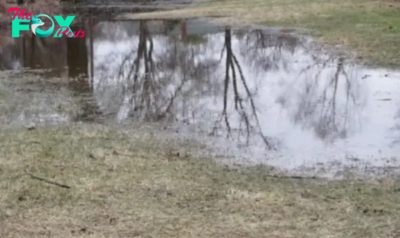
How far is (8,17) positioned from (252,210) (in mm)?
13280

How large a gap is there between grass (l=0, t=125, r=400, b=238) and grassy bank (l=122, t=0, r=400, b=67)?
4870 millimetres

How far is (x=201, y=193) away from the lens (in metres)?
4.25

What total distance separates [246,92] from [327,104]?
1140mm

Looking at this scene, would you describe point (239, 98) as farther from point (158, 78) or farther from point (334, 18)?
point (334, 18)

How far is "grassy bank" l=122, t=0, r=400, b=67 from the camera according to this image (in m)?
9.81

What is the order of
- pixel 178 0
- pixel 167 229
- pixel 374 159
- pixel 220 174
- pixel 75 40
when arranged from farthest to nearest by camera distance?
pixel 178 0
pixel 75 40
pixel 374 159
pixel 220 174
pixel 167 229

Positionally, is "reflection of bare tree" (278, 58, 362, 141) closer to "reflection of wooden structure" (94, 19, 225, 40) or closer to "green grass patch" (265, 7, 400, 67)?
"green grass patch" (265, 7, 400, 67)

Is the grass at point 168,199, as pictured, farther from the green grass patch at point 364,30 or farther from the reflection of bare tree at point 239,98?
the green grass patch at point 364,30

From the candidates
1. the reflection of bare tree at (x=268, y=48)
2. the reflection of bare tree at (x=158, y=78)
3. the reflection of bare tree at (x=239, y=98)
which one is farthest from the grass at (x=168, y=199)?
the reflection of bare tree at (x=268, y=48)

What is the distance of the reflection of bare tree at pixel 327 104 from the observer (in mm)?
6094

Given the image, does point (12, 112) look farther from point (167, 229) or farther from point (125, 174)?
point (167, 229)

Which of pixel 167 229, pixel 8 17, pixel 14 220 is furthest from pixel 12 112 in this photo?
pixel 8 17

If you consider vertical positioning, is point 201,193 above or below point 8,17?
below

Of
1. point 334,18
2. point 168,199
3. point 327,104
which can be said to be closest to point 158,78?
point 327,104
